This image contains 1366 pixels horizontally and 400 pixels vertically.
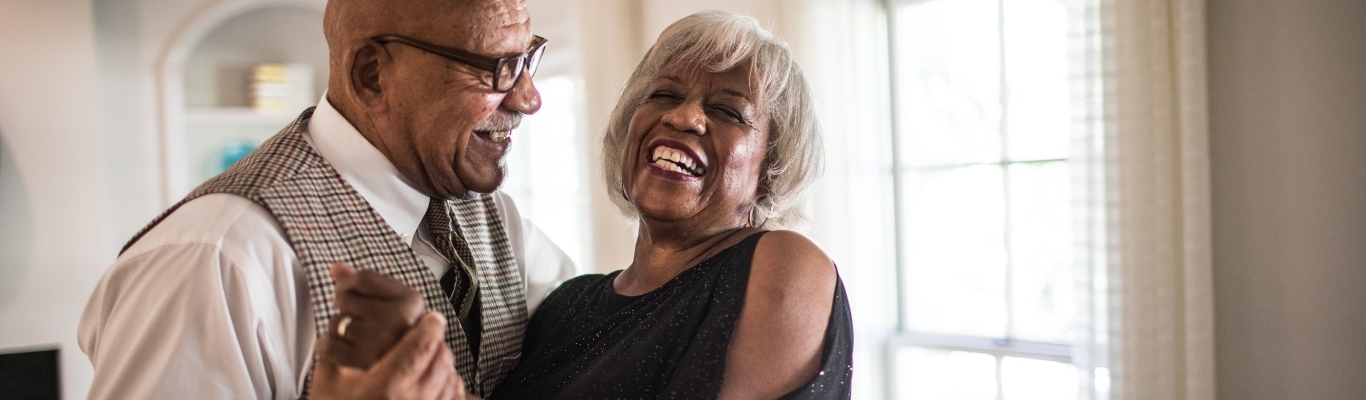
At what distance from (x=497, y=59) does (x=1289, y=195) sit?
6.89ft

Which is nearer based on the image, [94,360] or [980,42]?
[94,360]

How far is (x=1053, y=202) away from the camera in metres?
3.17

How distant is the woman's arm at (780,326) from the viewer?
131 cm

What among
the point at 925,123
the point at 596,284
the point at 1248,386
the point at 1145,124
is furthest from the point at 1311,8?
the point at 596,284

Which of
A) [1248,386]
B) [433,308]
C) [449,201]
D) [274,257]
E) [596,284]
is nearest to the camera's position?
[274,257]

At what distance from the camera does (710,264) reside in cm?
148

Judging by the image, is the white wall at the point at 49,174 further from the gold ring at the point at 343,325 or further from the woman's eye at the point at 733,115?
the gold ring at the point at 343,325

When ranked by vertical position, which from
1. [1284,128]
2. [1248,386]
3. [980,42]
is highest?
[980,42]

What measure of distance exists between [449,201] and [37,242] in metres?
4.57

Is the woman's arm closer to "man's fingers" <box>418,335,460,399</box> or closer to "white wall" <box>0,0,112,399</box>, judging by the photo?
"man's fingers" <box>418,335,460,399</box>

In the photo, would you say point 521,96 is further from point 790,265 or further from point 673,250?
point 790,265

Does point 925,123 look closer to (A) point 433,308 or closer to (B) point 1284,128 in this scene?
(B) point 1284,128

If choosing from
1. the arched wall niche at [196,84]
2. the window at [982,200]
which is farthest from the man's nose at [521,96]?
the arched wall niche at [196,84]

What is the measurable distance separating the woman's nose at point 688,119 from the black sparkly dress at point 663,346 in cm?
20
